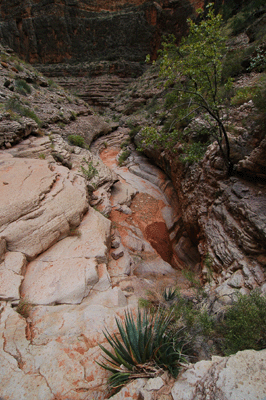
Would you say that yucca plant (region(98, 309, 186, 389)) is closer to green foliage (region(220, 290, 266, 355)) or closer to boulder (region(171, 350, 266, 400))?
boulder (region(171, 350, 266, 400))

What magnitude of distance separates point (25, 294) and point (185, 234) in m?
6.38

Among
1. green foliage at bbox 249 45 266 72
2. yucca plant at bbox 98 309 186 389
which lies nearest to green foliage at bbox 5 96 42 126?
green foliage at bbox 249 45 266 72

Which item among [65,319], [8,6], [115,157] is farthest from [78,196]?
[8,6]

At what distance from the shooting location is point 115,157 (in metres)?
15.8

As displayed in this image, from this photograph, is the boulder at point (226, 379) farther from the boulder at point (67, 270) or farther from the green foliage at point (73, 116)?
the green foliage at point (73, 116)

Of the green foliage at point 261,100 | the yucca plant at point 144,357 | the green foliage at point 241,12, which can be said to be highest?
the green foliage at point 241,12

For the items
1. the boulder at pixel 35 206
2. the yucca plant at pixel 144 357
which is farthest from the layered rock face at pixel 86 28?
the yucca plant at pixel 144 357

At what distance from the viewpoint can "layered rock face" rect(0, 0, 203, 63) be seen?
28.9m

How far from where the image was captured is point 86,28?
30.2 m

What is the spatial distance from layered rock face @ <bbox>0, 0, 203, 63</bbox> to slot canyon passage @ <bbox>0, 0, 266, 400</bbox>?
22510mm

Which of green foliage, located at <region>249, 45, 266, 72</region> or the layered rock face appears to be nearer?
green foliage, located at <region>249, 45, 266, 72</region>

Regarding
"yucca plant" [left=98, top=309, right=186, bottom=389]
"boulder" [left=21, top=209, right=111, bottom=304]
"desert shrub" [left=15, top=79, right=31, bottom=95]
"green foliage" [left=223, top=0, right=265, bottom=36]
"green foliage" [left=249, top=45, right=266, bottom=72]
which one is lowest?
"boulder" [left=21, top=209, right=111, bottom=304]

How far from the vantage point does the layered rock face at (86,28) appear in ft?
94.7

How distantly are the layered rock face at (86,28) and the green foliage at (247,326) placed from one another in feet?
122
